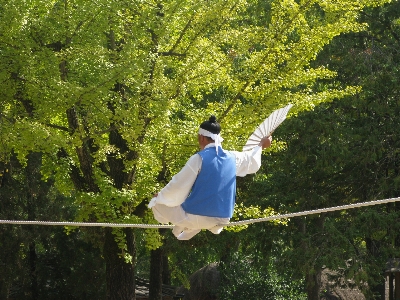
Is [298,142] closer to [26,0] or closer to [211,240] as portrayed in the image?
[211,240]

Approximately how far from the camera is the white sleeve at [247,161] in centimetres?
584

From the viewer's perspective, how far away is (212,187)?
5508mm

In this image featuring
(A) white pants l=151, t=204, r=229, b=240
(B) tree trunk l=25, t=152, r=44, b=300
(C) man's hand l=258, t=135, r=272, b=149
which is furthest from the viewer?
(B) tree trunk l=25, t=152, r=44, b=300

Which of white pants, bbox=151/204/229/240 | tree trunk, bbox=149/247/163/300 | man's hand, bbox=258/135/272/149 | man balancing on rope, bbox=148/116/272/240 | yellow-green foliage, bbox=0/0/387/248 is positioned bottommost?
tree trunk, bbox=149/247/163/300

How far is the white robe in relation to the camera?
18.0 ft

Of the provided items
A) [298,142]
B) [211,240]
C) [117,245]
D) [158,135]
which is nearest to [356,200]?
[298,142]

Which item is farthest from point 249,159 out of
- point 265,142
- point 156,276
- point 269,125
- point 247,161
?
point 156,276

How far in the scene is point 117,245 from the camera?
43.7ft

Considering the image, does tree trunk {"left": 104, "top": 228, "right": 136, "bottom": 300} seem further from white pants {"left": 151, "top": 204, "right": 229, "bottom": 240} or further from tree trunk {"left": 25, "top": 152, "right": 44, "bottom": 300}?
white pants {"left": 151, "top": 204, "right": 229, "bottom": 240}

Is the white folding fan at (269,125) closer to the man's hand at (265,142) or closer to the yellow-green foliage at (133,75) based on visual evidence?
the man's hand at (265,142)

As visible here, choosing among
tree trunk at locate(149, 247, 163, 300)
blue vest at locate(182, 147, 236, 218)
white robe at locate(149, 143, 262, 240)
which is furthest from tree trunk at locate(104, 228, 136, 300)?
blue vest at locate(182, 147, 236, 218)

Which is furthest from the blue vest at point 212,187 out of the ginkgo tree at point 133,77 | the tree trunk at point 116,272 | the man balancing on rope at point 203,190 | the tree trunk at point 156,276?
the tree trunk at point 156,276

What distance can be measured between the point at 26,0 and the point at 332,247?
8.48 metres

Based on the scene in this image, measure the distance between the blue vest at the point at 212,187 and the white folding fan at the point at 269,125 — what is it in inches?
16.3
